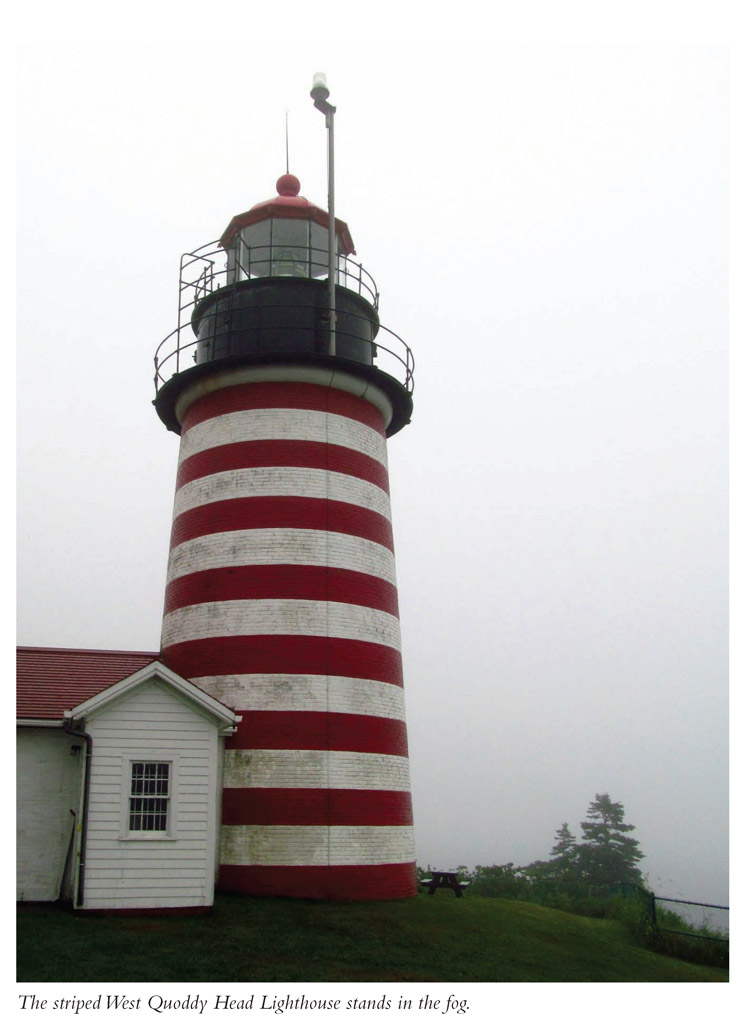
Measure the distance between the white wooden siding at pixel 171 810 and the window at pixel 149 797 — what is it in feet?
0.37

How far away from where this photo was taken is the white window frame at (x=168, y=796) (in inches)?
498

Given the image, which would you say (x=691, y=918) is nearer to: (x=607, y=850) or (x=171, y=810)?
(x=171, y=810)

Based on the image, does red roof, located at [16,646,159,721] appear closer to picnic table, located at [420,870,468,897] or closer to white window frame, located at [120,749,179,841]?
white window frame, located at [120,749,179,841]

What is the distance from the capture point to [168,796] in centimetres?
1290

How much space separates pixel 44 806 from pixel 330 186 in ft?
39.8

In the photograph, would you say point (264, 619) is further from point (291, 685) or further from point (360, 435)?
point (360, 435)

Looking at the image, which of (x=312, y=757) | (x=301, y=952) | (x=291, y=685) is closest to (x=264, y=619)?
(x=291, y=685)

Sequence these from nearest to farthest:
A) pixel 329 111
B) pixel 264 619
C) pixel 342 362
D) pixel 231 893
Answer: pixel 231 893 < pixel 264 619 < pixel 342 362 < pixel 329 111

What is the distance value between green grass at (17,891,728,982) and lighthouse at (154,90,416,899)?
1083 mm

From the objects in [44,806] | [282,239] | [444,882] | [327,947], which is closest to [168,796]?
[44,806]

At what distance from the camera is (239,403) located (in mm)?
16797

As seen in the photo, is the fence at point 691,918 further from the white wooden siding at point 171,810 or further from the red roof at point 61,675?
the red roof at point 61,675

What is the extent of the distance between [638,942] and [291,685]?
687 centimetres

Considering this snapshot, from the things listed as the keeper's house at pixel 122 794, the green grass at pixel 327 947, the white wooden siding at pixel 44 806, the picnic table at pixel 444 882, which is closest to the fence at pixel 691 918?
the green grass at pixel 327 947
